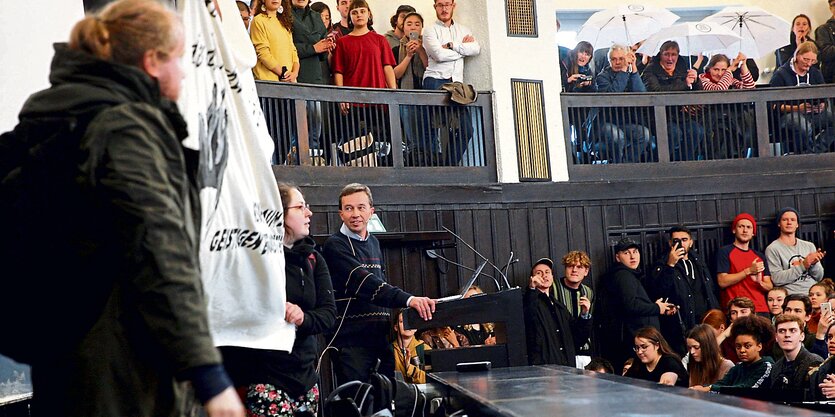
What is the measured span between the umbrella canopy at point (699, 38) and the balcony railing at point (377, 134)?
1.96 m

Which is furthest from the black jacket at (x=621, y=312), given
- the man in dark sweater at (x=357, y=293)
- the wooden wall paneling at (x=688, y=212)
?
the man in dark sweater at (x=357, y=293)

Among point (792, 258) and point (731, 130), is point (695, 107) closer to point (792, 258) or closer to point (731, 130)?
point (731, 130)

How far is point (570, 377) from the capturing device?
14.1ft

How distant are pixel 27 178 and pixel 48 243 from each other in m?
0.14

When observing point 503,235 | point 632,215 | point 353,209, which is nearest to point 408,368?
point 353,209

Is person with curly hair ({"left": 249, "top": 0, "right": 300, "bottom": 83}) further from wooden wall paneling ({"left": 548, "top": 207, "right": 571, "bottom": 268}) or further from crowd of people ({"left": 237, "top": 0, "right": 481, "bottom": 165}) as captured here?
wooden wall paneling ({"left": 548, "top": 207, "right": 571, "bottom": 268})

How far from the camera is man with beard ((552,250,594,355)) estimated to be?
10155 mm

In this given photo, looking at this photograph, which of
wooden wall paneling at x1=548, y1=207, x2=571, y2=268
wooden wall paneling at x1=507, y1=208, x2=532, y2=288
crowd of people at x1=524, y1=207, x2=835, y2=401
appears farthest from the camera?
wooden wall paneling at x1=548, y1=207, x2=571, y2=268

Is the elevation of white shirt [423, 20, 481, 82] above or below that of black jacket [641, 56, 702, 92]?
above

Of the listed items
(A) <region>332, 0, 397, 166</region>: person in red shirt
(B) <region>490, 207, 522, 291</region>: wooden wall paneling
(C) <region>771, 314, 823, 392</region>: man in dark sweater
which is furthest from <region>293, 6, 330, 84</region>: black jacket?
(C) <region>771, 314, 823, 392</region>: man in dark sweater

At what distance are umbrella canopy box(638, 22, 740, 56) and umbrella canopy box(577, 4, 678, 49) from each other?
0.16m

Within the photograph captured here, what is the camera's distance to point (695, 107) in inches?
479

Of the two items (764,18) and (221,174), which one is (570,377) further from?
(764,18)

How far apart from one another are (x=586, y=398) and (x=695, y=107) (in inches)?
369
